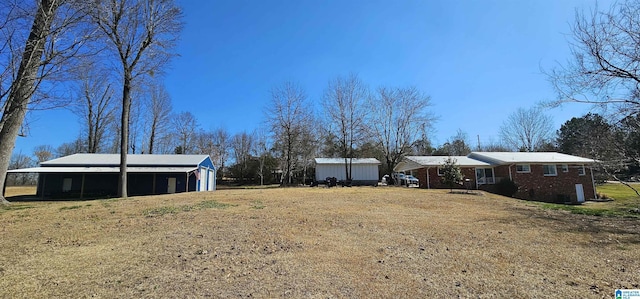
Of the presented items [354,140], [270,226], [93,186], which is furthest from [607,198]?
[93,186]

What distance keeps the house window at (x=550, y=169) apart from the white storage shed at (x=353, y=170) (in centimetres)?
1883

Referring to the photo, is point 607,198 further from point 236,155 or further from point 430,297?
point 236,155

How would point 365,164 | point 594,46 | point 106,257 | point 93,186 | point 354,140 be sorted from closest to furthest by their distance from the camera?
point 106,257 → point 594,46 → point 93,186 → point 354,140 → point 365,164

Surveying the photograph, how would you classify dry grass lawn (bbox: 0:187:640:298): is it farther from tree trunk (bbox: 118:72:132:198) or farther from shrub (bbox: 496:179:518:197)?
shrub (bbox: 496:179:518:197)

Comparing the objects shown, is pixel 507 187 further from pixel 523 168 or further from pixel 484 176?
pixel 523 168

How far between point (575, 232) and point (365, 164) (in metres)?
33.5

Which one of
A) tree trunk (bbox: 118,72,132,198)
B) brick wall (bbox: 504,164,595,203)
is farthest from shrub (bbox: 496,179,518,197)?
tree trunk (bbox: 118,72,132,198)

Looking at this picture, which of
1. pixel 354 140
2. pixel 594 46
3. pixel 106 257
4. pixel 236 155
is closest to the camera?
pixel 106 257

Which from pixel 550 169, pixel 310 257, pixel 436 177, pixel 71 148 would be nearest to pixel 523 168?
pixel 550 169

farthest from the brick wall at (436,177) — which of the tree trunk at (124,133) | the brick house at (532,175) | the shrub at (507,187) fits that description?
the tree trunk at (124,133)

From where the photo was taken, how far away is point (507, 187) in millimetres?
25719

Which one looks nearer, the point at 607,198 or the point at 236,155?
the point at 607,198

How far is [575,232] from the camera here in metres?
7.70

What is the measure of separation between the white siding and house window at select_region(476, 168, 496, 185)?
15017 millimetres
